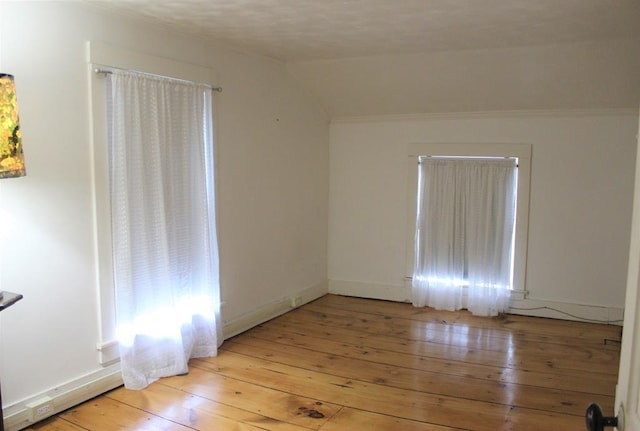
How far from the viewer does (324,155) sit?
5520mm

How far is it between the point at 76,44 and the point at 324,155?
9.87ft

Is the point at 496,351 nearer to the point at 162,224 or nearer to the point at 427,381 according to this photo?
the point at 427,381

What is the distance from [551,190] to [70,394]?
421 cm

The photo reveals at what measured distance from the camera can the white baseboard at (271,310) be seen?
4.22 metres

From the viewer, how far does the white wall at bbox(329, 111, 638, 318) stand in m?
4.52

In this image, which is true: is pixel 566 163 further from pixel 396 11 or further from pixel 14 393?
pixel 14 393

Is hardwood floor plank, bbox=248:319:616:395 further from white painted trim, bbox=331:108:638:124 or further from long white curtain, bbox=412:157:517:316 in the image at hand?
white painted trim, bbox=331:108:638:124

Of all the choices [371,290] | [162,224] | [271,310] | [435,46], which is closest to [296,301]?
[271,310]

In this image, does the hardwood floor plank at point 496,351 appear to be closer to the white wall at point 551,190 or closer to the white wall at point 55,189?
the white wall at point 551,190

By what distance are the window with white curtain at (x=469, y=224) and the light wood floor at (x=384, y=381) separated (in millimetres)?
387

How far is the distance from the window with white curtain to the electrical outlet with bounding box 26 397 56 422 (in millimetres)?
3437

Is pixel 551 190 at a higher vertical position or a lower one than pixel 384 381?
higher

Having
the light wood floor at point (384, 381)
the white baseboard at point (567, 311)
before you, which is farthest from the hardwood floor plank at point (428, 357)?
the white baseboard at point (567, 311)

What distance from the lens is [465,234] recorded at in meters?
5.02
